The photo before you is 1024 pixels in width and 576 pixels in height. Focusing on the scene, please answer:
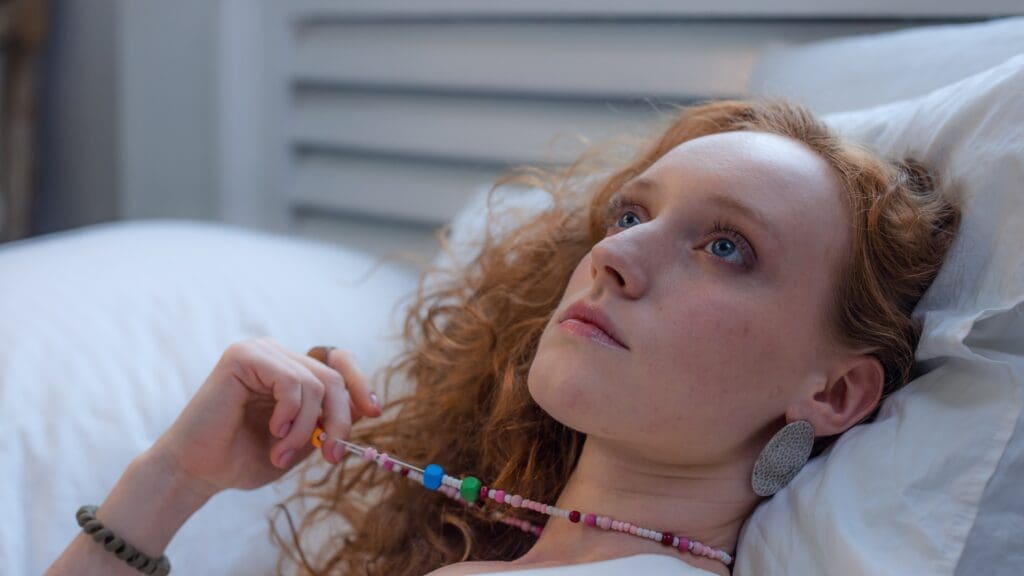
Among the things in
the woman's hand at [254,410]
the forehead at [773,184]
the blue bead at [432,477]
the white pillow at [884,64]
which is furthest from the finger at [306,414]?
the white pillow at [884,64]

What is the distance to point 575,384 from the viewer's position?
2.72 ft

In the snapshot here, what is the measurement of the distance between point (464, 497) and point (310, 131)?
1.32m

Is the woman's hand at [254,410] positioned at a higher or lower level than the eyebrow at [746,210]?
lower

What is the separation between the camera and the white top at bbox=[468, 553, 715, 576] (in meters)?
0.83

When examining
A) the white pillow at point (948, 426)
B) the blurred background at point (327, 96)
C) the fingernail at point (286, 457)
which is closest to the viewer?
the white pillow at point (948, 426)

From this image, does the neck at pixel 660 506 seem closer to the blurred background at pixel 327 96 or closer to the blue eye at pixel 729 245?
the blue eye at pixel 729 245

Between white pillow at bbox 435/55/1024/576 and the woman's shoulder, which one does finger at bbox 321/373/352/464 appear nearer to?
the woman's shoulder

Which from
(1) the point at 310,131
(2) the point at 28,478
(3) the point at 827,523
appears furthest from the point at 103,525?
(1) the point at 310,131

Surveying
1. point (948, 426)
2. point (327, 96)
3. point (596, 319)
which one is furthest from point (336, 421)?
point (327, 96)

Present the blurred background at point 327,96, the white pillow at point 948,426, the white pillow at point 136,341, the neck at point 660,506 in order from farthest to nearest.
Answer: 1. the blurred background at point 327,96
2. the white pillow at point 136,341
3. the neck at point 660,506
4. the white pillow at point 948,426

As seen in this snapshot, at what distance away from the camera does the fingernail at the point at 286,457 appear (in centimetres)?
98

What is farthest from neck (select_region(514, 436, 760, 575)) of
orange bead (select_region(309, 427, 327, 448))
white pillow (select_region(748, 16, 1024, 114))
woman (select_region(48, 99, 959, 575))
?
white pillow (select_region(748, 16, 1024, 114))

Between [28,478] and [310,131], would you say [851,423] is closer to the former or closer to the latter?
[28,478]

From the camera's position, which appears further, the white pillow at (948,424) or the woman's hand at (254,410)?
the woman's hand at (254,410)
